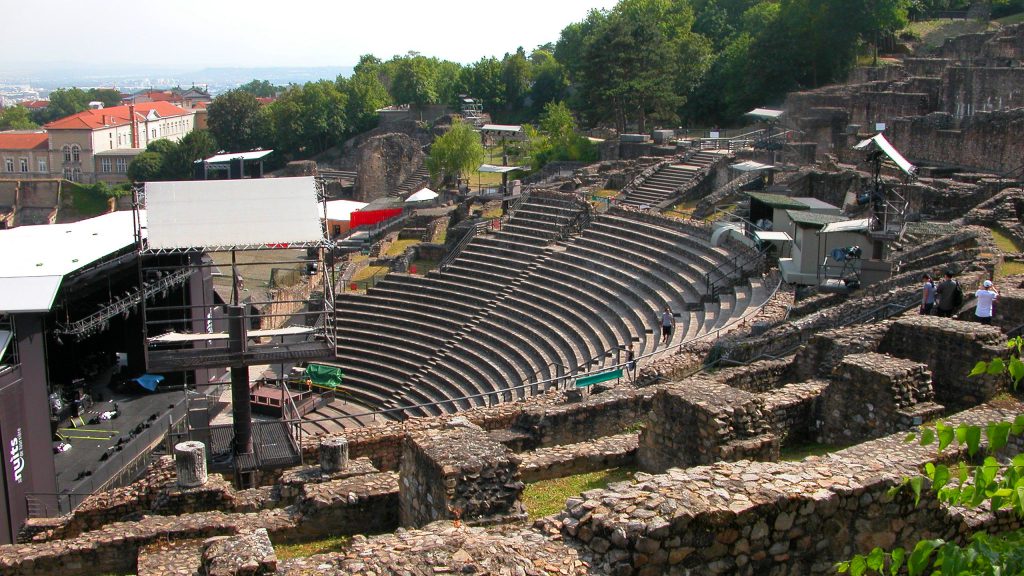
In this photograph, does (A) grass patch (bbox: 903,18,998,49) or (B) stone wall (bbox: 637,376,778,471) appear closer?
(B) stone wall (bbox: 637,376,778,471)

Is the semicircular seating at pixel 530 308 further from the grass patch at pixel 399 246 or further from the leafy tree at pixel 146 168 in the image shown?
the leafy tree at pixel 146 168

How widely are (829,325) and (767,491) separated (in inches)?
369

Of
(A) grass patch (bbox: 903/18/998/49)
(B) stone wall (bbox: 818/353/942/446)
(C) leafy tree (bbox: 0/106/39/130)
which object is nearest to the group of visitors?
(B) stone wall (bbox: 818/353/942/446)

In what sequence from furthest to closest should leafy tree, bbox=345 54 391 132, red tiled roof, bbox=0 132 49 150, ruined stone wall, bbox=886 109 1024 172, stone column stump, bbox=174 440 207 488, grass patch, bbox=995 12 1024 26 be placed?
red tiled roof, bbox=0 132 49 150 → leafy tree, bbox=345 54 391 132 → grass patch, bbox=995 12 1024 26 → ruined stone wall, bbox=886 109 1024 172 → stone column stump, bbox=174 440 207 488

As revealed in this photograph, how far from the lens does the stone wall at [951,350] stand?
1168 cm

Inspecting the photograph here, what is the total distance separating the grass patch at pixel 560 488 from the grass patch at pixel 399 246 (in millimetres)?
24312

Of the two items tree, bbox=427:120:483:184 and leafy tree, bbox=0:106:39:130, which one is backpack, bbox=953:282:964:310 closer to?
tree, bbox=427:120:483:184

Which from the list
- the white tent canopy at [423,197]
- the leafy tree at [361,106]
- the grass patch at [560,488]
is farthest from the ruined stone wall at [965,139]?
the leafy tree at [361,106]

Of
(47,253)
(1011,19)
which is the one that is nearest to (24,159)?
(47,253)

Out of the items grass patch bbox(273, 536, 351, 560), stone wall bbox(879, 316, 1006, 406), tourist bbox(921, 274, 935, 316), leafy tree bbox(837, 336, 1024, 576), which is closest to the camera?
leafy tree bbox(837, 336, 1024, 576)

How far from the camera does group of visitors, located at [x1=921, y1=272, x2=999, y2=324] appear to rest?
13.4 m

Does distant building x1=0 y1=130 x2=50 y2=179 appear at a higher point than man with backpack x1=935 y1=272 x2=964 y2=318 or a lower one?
higher

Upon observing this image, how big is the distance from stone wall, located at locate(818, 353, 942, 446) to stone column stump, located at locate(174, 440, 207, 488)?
8042mm

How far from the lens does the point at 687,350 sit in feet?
53.7
